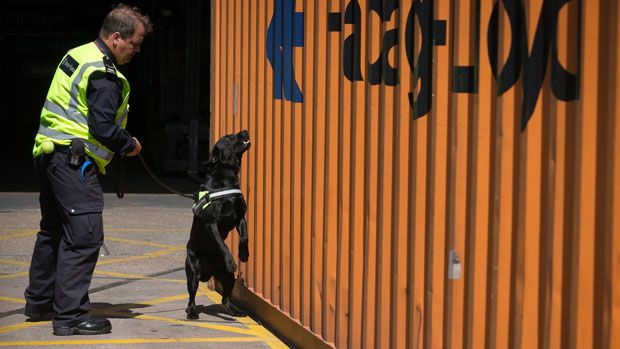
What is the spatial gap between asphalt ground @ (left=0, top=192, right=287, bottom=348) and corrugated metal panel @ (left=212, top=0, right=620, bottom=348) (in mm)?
581

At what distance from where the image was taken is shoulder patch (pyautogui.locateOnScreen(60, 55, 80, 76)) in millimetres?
7059

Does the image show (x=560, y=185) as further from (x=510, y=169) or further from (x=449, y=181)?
(x=449, y=181)

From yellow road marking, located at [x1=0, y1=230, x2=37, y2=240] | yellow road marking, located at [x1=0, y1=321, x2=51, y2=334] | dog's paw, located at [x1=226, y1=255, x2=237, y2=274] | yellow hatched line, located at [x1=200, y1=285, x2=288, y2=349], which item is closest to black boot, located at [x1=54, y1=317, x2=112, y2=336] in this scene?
yellow road marking, located at [x1=0, y1=321, x2=51, y2=334]

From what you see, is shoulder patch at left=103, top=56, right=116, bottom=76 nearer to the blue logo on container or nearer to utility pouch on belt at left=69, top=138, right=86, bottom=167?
utility pouch on belt at left=69, top=138, right=86, bottom=167

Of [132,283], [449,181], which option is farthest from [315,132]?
[132,283]

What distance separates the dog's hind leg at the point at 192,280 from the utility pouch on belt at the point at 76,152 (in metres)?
1.11

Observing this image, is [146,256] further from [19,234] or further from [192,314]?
[192,314]

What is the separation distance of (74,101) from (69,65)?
0.74 feet

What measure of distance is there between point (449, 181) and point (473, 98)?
1.36 ft

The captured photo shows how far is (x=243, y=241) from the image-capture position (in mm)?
7547

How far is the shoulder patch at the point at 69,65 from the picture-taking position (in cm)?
706

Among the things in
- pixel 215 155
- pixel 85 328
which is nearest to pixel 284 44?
pixel 215 155

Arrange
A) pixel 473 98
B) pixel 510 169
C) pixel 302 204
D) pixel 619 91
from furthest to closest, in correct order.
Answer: pixel 302 204 < pixel 473 98 < pixel 510 169 < pixel 619 91

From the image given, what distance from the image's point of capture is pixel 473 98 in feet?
14.6
